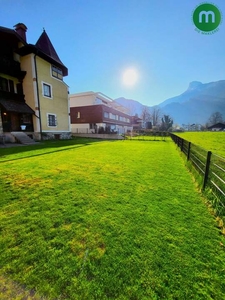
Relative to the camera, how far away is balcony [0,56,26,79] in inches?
565

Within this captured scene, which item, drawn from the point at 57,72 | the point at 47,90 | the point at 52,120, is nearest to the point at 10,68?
the point at 47,90

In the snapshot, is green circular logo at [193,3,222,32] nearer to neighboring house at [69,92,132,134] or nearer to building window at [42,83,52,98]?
building window at [42,83,52,98]

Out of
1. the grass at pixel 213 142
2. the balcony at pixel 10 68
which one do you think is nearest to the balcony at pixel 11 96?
the balcony at pixel 10 68

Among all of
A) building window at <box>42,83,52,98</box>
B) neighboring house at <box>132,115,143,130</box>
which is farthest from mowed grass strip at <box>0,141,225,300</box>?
neighboring house at <box>132,115,143,130</box>

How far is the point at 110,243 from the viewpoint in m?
2.18

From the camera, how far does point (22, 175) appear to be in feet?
16.3

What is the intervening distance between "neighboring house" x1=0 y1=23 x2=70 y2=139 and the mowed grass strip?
1422 cm

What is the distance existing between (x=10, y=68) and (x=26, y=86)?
2.11 metres

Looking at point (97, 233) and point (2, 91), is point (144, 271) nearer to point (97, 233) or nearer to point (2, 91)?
point (97, 233)

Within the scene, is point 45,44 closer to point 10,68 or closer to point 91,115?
point 10,68

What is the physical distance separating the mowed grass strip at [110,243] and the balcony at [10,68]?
51.6ft

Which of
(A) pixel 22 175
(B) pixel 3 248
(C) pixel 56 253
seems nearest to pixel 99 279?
(C) pixel 56 253

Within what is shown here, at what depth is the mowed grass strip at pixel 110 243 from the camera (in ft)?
5.27

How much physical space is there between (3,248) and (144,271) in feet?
6.46
